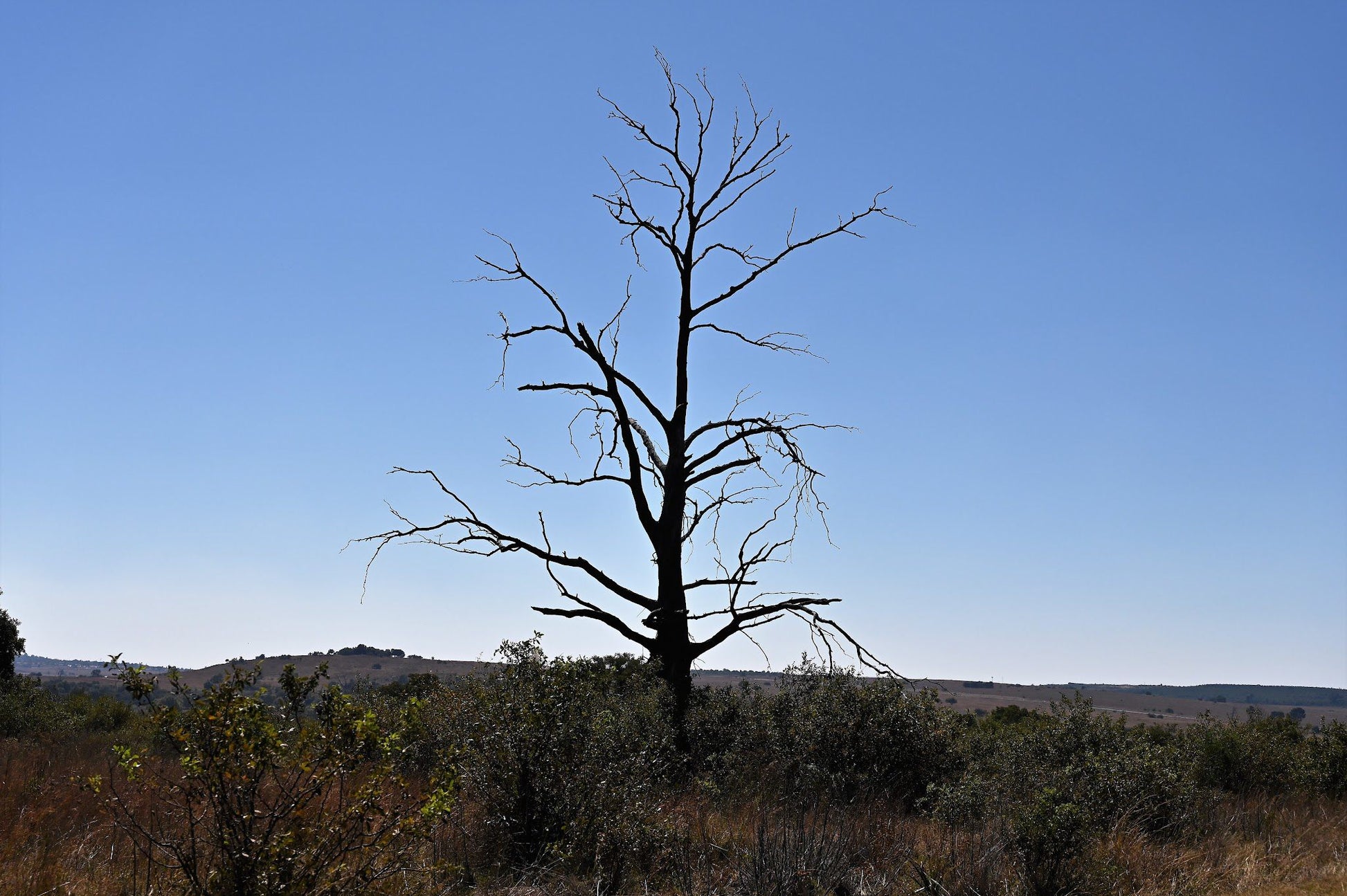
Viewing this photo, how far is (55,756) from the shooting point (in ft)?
43.5

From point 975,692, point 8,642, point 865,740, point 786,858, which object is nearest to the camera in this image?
point 786,858

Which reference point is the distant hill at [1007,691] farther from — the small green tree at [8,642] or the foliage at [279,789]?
the foliage at [279,789]

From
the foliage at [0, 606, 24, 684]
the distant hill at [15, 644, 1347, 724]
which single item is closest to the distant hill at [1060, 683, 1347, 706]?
the distant hill at [15, 644, 1347, 724]

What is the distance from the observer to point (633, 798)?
332 inches

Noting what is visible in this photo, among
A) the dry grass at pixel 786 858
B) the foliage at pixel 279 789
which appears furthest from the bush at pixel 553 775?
the foliage at pixel 279 789

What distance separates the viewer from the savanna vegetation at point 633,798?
18.9ft

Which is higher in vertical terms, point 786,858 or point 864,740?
point 864,740

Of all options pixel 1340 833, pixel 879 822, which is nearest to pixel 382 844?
pixel 879 822

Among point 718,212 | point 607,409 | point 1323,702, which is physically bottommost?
point 1323,702

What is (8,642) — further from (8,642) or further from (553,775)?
(553,775)

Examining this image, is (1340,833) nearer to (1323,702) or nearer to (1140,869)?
(1140,869)

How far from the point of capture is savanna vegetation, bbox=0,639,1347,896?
18.9 feet

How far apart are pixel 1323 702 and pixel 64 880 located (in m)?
171

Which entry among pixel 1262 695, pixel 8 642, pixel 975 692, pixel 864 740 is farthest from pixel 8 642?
pixel 1262 695
